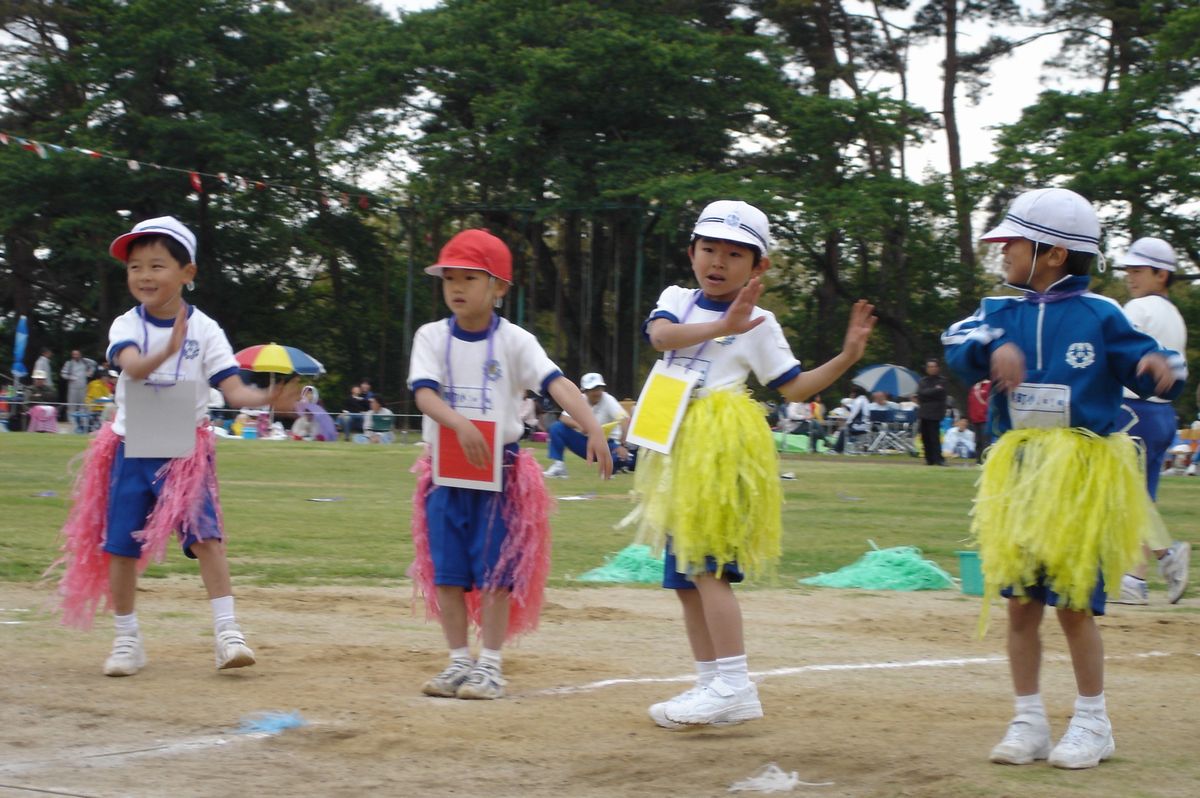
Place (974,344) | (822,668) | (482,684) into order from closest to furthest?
(974,344) < (482,684) < (822,668)

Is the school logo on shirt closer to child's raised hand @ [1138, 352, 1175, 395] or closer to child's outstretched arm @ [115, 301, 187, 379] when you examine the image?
child's raised hand @ [1138, 352, 1175, 395]

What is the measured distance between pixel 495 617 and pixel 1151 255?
478cm

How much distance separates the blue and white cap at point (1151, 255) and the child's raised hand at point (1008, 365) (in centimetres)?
426

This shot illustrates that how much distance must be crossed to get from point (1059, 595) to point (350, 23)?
40275 mm

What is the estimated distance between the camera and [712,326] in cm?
502

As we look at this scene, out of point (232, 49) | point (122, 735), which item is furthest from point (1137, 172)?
point (122, 735)

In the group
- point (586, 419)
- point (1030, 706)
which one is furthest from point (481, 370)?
point (1030, 706)

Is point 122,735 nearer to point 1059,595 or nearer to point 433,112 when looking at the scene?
point 1059,595

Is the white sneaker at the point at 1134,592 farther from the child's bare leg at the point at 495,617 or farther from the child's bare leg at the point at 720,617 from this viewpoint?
the child's bare leg at the point at 495,617

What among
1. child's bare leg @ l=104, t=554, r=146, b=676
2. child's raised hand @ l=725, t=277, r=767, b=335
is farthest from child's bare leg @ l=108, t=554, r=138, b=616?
child's raised hand @ l=725, t=277, r=767, b=335

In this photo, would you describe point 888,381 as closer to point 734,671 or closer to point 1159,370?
point 734,671

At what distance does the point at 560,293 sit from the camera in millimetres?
40812

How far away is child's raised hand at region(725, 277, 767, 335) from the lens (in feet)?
16.1

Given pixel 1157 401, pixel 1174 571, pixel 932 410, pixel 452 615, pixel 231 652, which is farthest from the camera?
pixel 932 410
